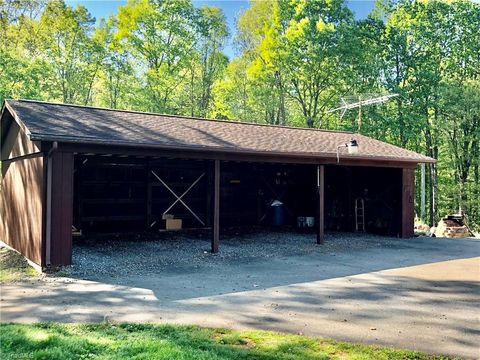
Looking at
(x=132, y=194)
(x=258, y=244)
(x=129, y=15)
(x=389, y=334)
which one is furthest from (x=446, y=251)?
(x=129, y=15)

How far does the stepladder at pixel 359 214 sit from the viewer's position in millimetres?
14805

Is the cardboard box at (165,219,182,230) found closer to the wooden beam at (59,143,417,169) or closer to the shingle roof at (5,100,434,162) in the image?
the shingle roof at (5,100,434,162)

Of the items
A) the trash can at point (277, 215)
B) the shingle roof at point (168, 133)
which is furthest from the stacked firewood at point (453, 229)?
the trash can at point (277, 215)

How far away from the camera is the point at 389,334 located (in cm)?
461

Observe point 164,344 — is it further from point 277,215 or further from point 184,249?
point 277,215

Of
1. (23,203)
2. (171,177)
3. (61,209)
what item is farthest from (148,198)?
(61,209)

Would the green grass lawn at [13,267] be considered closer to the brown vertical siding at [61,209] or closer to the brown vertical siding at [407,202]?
the brown vertical siding at [61,209]

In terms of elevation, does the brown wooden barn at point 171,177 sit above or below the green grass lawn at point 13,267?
above

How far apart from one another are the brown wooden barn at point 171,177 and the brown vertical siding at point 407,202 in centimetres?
3

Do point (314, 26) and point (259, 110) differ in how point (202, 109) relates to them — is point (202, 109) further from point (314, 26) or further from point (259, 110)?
point (314, 26)

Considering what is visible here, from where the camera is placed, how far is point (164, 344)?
158 inches

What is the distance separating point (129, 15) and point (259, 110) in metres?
8.96

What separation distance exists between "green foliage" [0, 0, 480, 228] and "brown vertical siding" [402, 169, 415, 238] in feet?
29.8

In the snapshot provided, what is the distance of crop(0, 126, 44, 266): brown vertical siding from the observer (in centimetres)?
809
